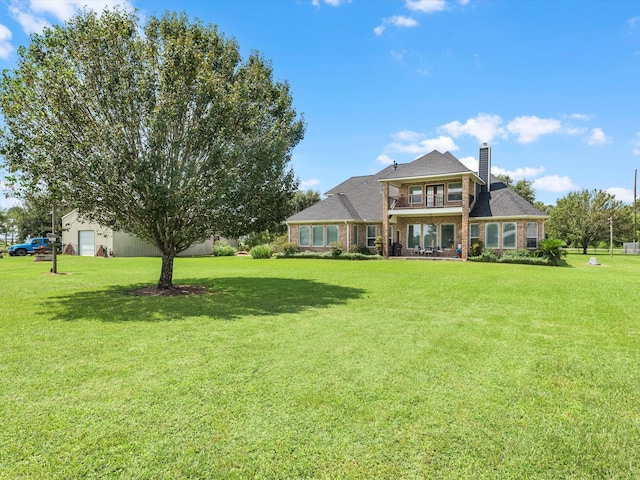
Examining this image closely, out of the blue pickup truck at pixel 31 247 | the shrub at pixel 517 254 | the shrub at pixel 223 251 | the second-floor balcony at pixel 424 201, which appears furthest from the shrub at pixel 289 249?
the blue pickup truck at pixel 31 247

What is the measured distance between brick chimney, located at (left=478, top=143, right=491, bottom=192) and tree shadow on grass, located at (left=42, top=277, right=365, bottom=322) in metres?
20.8

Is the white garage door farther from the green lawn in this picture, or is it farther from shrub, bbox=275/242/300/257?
the green lawn

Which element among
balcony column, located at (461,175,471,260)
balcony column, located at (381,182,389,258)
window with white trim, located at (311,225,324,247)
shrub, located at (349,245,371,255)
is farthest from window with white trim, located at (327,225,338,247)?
balcony column, located at (461,175,471,260)

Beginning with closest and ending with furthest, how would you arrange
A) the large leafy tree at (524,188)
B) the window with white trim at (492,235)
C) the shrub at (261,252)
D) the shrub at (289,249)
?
the window with white trim at (492,235), the shrub at (261,252), the shrub at (289,249), the large leafy tree at (524,188)

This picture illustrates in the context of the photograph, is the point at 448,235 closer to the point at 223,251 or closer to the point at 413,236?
the point at 413,236

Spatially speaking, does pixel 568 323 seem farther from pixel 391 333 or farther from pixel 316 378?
pixel 316 378

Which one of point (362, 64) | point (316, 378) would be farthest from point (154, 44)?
point (316, 378)

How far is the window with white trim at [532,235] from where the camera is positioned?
2422 cm

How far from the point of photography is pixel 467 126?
27922 mm

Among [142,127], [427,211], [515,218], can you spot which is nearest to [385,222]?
[427,211]

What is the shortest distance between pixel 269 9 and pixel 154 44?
4823 mm

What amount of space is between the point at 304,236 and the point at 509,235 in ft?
50.1

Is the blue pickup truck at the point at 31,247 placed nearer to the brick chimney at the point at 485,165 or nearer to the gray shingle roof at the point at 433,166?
the gray shingle roof at the point at 433,166

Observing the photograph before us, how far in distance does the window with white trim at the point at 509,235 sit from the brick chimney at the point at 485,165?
14.9 feet
